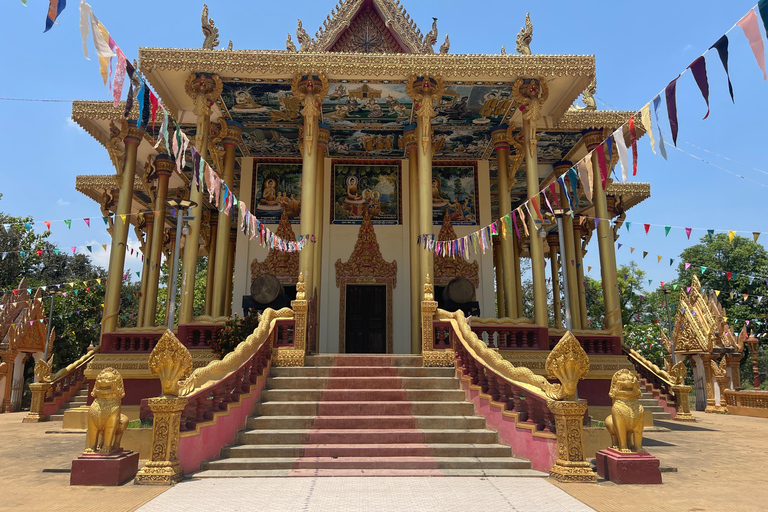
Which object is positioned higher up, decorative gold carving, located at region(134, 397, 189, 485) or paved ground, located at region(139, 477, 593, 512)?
decorative gold carving, located at region(134, 397, 189, 485)

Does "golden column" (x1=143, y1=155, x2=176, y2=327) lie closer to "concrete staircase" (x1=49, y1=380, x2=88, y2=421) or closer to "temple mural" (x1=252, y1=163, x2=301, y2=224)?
"concrete staircase" (x1=49, y1=380, x2=88, y2=421)

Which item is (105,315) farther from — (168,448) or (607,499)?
(607,499)

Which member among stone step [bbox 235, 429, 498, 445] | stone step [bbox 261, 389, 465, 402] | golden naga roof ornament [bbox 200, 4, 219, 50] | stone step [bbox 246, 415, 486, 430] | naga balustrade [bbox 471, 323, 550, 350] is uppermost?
golden naga roof ornament [bbox 200, 4, 219, 50]

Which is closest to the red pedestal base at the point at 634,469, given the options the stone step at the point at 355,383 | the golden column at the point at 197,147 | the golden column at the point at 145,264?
the stone step at the point at 355,383

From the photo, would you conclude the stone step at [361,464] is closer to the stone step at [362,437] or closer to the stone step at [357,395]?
the stone step at [362,437]

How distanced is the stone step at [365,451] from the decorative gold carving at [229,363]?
949 millimetres

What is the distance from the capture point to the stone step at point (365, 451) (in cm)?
638

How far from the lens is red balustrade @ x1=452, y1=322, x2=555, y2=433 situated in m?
6.22

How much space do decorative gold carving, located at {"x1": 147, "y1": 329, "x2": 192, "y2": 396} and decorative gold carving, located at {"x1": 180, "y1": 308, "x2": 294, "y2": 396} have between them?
0.60 ft

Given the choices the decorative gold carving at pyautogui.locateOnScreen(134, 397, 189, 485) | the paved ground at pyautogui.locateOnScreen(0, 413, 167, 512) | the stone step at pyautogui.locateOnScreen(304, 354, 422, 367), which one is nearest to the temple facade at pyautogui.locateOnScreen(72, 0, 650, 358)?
the stone step at pyautogui.locateOnScreen(304, 354, 422, 367)

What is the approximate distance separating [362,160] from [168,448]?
11742 millimetres

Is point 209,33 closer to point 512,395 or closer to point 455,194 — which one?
point 455,194

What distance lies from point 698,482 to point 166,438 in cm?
619

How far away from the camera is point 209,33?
12219mm
